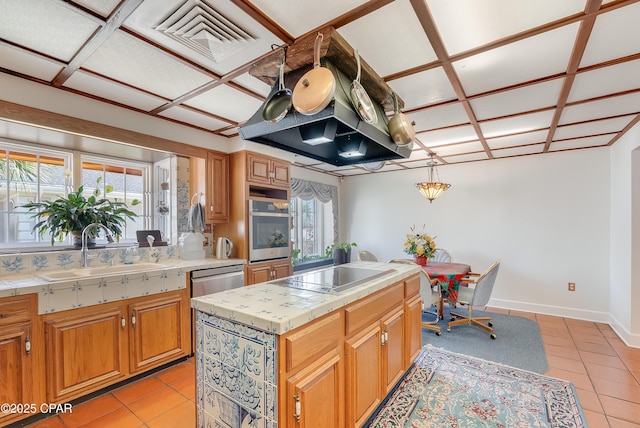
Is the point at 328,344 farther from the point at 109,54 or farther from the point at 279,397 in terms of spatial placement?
the point at 109,54

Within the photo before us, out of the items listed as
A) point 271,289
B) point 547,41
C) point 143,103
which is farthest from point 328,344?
point 143,103

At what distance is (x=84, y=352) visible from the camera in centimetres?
207

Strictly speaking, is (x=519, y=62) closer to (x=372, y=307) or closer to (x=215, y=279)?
(x=372, y=307)

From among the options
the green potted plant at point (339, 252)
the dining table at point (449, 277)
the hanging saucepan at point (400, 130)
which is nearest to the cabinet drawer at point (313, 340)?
the hanging saucepan at point (400, 130)

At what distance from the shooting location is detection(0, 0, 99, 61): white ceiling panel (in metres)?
1.37

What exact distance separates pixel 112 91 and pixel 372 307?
101 inches

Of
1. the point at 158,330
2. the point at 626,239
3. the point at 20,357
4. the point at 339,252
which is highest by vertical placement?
the point at 626,239

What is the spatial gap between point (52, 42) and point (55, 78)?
0.59m

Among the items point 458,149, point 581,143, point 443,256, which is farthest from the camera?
point 443,256

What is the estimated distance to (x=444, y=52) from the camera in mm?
1696

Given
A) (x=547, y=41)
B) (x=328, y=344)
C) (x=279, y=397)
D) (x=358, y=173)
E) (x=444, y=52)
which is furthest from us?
(x=358, y=173)

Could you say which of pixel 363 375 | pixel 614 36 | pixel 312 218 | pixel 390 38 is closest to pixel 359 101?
pixel 390 38

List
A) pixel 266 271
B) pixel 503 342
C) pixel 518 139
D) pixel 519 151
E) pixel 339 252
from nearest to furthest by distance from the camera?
1. pixel 503 342
2. pixel 518 139
3. pixel 266 271
4. pixel 519 151
5. pixel 339 252

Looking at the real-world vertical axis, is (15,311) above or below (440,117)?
below
